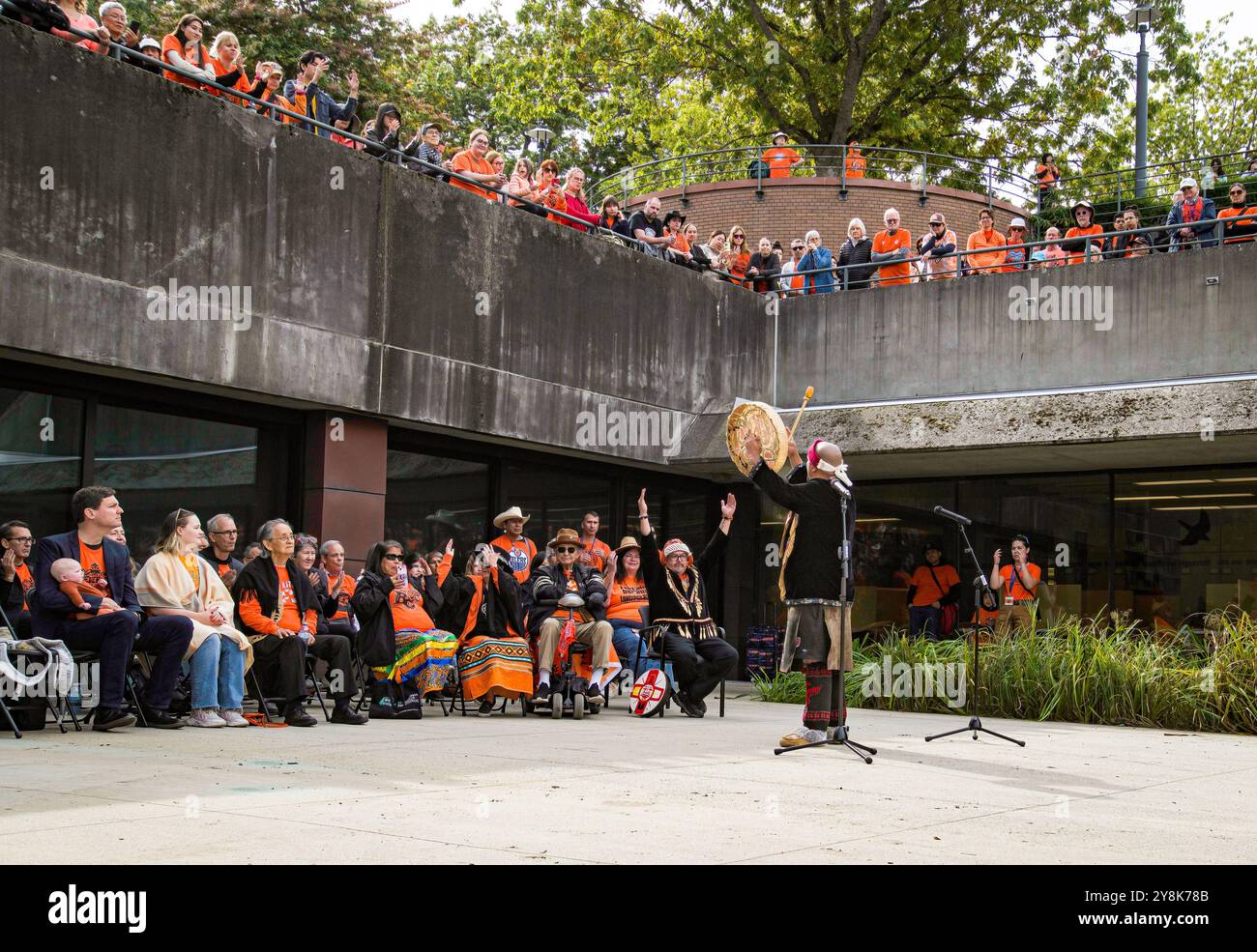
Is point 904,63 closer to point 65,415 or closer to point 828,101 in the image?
point 828,101

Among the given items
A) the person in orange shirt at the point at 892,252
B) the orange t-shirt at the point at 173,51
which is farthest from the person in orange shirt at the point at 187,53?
the person in orange shirt at the point at 892,252

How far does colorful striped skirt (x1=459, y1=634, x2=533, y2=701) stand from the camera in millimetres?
A: 12156

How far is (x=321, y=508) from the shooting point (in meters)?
14.4

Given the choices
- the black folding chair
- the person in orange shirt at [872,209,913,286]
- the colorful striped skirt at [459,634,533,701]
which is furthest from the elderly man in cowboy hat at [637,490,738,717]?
the person in orange shirt at [872,209,913,286]

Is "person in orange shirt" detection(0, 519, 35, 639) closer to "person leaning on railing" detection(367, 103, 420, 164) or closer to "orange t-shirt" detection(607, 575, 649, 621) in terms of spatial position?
"orange t-shirt" detection(607, 575, 649, 621)

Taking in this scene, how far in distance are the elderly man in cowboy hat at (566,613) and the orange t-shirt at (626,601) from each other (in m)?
0.30

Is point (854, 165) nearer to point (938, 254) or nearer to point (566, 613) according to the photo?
point (938, 254)

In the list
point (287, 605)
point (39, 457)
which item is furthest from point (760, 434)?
point (39, 457)

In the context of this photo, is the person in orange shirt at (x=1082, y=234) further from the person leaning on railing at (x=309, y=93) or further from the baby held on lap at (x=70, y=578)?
the baby held on lap at (x=70, y=578)

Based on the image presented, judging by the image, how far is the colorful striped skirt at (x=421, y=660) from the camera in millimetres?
11617

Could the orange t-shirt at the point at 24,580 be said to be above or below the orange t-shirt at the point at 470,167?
below

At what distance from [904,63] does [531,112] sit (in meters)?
9.19

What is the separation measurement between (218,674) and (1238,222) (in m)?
13.6
